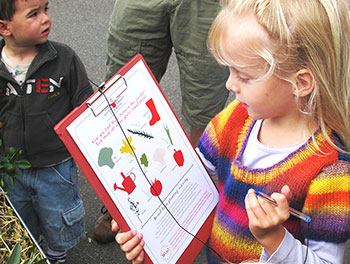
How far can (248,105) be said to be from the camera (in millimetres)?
1150

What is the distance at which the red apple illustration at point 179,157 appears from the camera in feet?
4.41

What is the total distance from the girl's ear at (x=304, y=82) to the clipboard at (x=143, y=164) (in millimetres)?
405

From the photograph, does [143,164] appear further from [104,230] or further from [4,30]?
[104,230]

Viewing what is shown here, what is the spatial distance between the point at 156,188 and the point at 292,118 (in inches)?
16.9

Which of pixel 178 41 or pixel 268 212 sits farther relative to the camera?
pixel 178 41

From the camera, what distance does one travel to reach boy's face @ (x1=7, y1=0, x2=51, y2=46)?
160cm

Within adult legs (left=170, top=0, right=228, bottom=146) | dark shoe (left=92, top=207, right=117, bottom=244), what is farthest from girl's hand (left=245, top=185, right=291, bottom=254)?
dark shoe (left=92, top=207, right=117, bottom=244)

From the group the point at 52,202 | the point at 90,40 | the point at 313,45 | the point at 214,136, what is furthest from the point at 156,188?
the point at 90,40

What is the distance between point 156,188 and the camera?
1279mm

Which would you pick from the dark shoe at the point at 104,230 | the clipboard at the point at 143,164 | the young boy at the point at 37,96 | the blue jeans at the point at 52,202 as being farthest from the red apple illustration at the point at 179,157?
the dark shoe at the point at 104,230

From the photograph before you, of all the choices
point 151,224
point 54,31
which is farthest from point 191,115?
point 54,31

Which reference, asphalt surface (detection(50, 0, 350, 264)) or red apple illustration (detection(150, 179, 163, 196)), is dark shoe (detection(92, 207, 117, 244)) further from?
red apple illustration (detection(150, 179, 163, 196))

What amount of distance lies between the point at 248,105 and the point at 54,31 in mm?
3281

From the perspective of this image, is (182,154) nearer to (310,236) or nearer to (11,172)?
(310,236)
